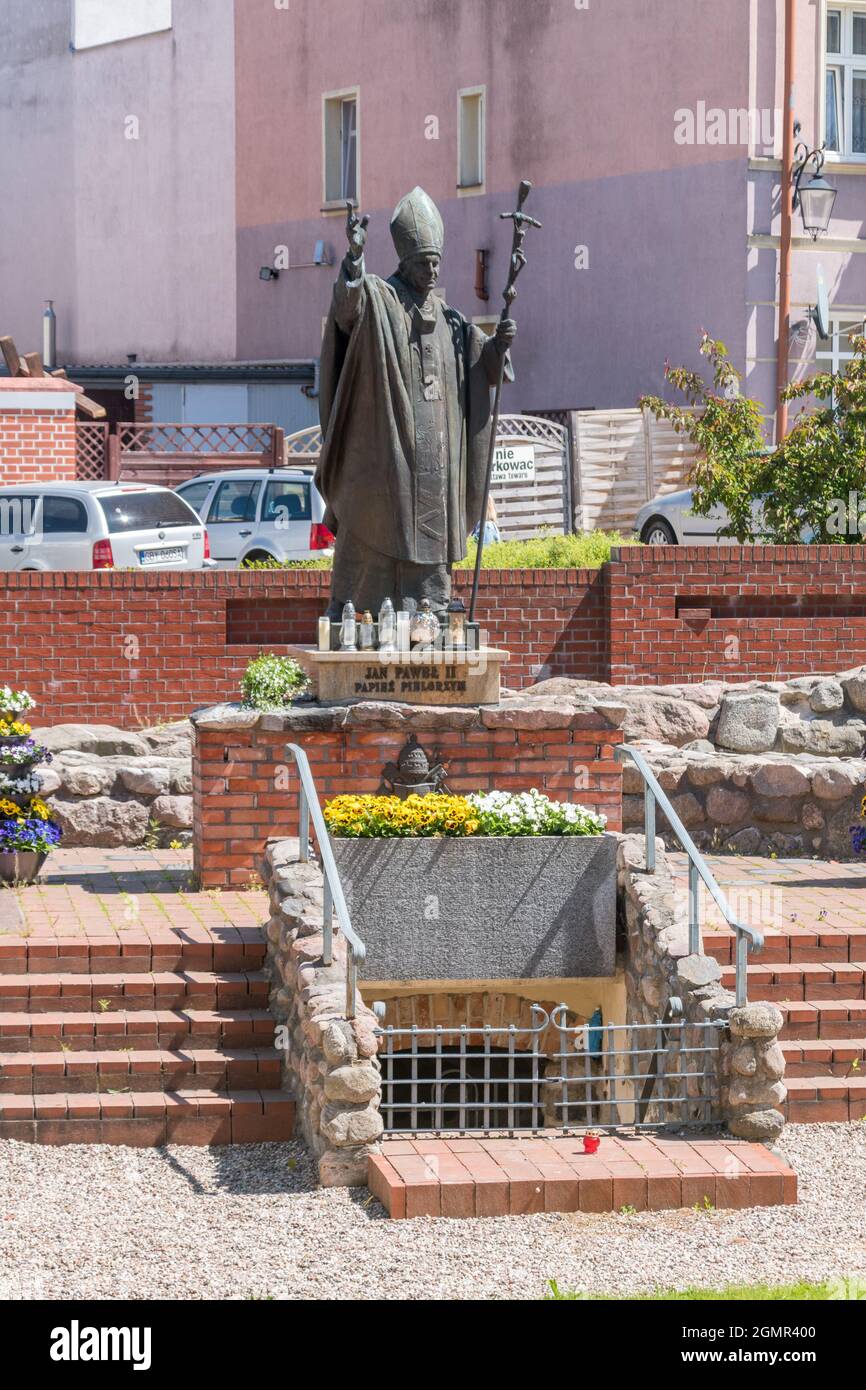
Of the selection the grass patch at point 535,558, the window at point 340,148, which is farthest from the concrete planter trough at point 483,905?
the window at point 340,148

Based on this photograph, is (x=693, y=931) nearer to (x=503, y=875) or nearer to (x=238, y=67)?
(x=503, y=875)

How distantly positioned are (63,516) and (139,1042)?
10559mm

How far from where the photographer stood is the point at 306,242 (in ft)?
104

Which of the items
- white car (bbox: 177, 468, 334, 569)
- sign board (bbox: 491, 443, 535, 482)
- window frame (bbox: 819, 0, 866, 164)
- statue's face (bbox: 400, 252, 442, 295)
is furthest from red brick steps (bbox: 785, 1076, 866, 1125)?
window frame (bbox: 819, 0, 866, 164)

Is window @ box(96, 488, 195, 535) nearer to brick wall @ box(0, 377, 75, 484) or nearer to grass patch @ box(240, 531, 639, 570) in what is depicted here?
brick wall @ box(0, 377, 75, 484)

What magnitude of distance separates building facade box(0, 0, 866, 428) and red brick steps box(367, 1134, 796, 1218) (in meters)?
18.5

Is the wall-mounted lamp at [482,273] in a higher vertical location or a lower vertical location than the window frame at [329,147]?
lower

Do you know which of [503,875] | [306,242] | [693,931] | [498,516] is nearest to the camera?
[693,931]

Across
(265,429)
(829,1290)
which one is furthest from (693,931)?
(265,429)

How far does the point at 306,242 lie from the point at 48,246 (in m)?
6.08

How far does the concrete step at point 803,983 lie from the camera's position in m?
9.55

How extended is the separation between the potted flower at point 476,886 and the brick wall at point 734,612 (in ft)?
16.0

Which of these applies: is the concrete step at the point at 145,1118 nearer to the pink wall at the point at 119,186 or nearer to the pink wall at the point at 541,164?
the pink wall at the point at 541,164

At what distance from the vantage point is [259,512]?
875 inches
